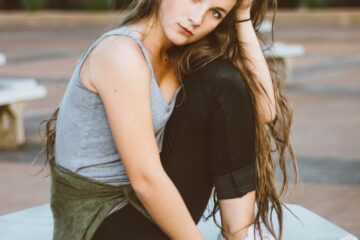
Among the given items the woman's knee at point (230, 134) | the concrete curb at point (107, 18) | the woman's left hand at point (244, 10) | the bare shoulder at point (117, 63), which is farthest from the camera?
the concrete curb at point (107, 18)

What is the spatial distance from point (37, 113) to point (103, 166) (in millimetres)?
5446

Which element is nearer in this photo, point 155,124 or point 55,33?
point 155,124

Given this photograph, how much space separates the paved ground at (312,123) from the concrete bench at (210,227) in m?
1.25

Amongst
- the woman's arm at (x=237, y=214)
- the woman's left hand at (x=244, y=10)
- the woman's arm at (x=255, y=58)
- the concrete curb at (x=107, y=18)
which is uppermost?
the woman's left hand at (x=244, y=10)

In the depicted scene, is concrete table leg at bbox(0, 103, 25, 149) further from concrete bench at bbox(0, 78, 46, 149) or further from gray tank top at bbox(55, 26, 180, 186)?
gray tank top at bbox(55, 26, 180, 186)

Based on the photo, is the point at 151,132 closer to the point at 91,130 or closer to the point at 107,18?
the point at 91,130

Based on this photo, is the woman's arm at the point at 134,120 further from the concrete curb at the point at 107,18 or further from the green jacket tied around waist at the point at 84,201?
the concrete curb at the point at 107,18

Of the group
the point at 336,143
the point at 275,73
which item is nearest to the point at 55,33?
the point at 336,143

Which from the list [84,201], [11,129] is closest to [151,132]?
[84,201]

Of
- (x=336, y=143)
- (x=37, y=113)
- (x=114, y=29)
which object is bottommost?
(x=37, y=113)

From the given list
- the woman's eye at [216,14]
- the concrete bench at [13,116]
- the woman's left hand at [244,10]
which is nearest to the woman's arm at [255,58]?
the woman's left hand at [244,10]

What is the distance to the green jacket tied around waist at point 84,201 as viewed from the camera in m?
2.14

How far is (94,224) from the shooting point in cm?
213

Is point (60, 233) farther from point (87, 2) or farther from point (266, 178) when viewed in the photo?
point (87, 2)
